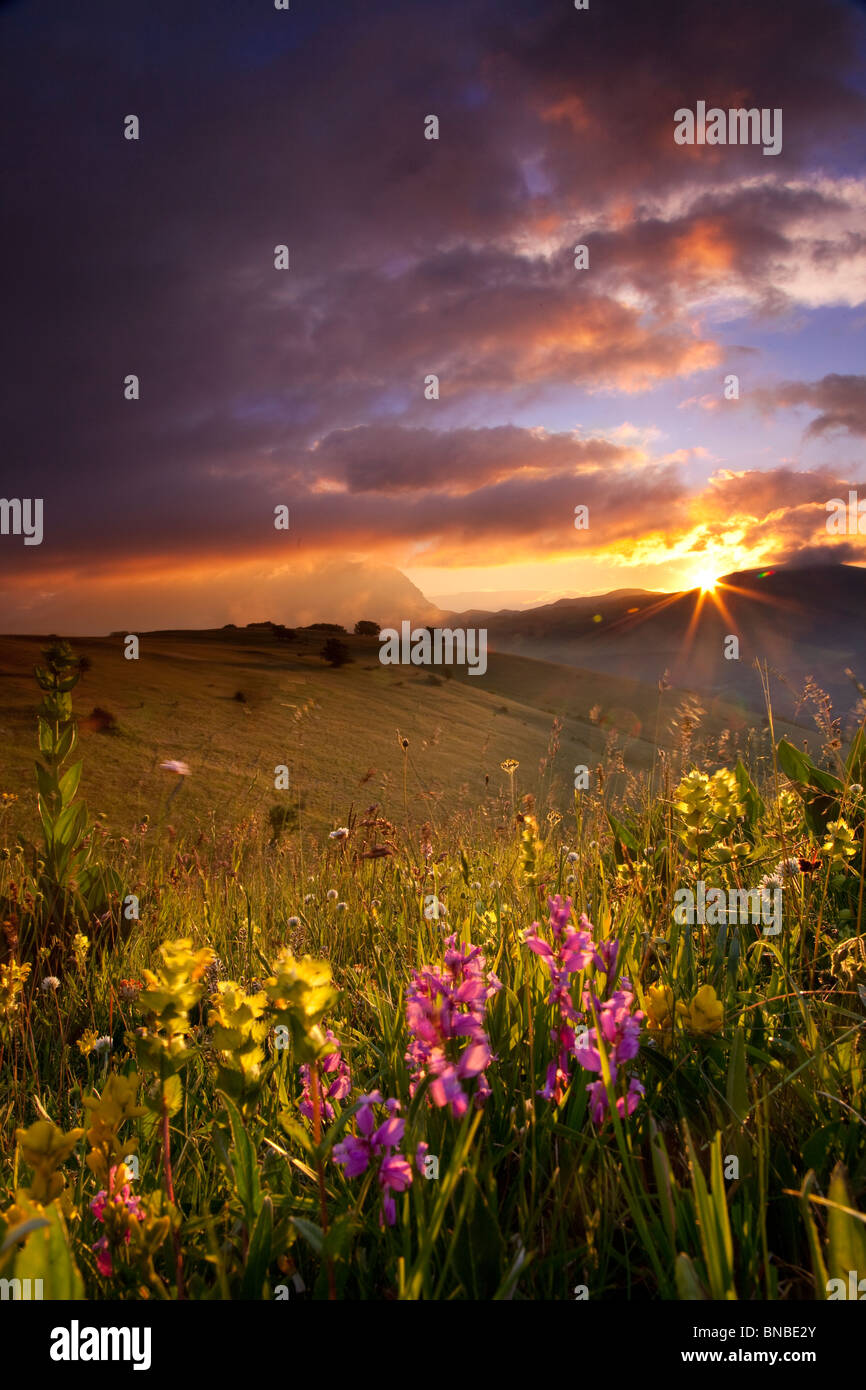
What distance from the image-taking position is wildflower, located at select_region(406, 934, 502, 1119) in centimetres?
128

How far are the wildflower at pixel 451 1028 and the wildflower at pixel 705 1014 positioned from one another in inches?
19.3

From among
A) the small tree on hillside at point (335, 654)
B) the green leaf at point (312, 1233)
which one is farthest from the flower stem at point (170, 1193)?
the small tree on hillside at point (335, 654)

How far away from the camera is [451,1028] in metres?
1.45

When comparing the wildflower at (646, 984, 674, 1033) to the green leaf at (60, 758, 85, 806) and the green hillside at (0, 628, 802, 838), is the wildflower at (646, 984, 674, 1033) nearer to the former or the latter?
the green hillside at (0, 628, 802, 838)

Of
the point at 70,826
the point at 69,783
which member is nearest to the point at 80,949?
the point at 70,826

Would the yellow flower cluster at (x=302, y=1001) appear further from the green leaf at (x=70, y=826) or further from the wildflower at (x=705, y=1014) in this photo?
the green leaf at (x=70, y=826)

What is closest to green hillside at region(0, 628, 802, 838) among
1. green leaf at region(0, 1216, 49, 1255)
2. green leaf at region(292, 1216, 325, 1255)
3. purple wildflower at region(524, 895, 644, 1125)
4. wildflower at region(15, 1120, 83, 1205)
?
purple wildflower at region(524, 895, 644, 1125)

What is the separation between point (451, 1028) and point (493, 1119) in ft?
1.89

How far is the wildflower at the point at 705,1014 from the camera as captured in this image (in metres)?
1.66

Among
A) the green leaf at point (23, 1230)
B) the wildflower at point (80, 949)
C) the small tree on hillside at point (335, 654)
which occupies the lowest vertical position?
the wildflower at point (80, 949)

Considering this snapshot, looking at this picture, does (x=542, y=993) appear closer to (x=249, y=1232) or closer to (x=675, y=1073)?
(x=675, y=1073)

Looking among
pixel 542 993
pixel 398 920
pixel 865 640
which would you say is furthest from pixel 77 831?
pixel 865 640
